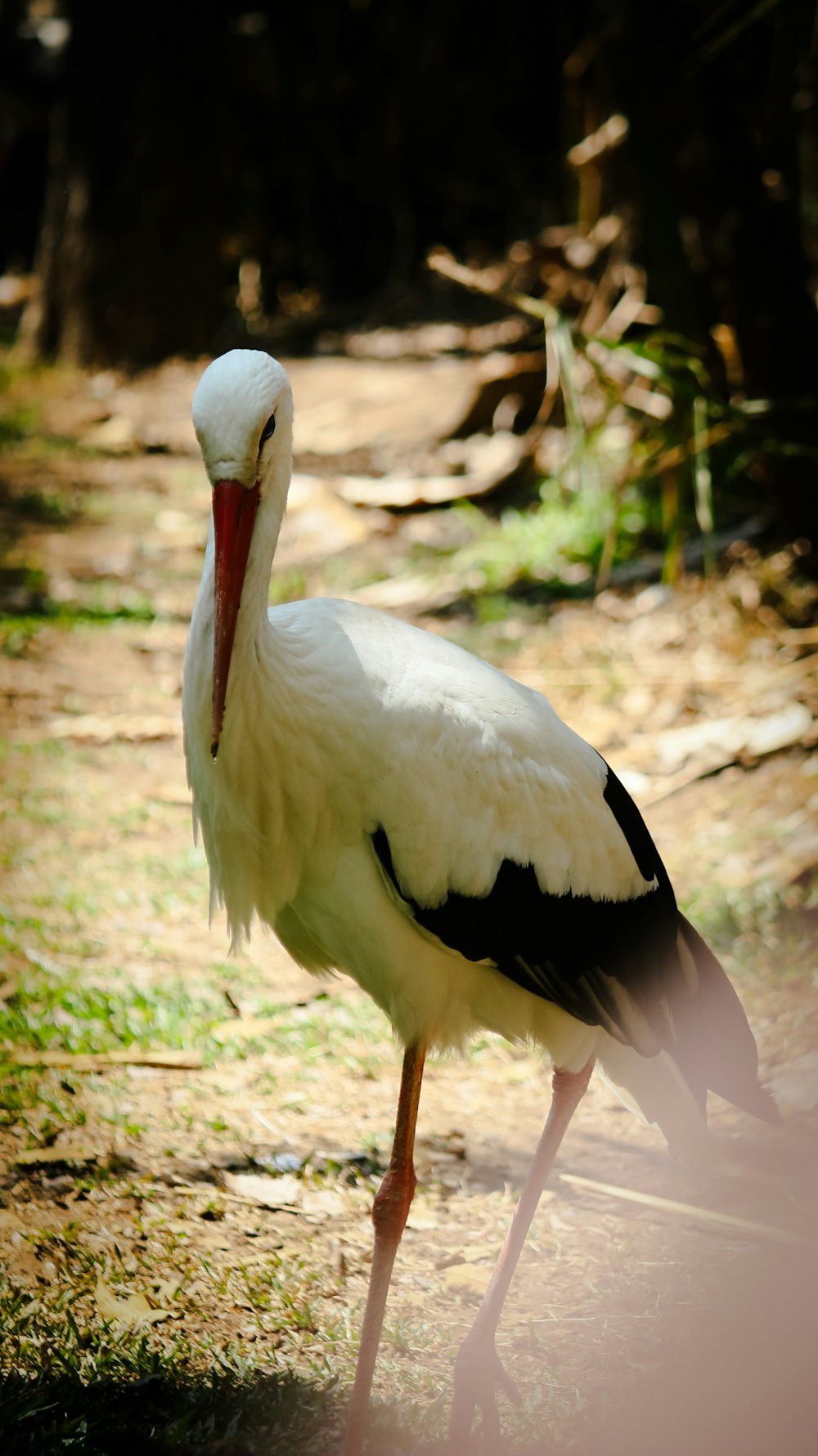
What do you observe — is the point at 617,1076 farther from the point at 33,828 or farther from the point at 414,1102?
the point at 33,828

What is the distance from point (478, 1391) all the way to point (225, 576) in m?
1.47

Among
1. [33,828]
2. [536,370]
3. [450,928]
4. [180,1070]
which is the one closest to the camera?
[450,928]

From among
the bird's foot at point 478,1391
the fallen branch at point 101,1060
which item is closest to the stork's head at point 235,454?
the bird's foot at point 478,1391

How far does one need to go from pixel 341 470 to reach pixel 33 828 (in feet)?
13.8

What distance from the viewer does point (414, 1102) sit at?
8.21ft

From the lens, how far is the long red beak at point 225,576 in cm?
212

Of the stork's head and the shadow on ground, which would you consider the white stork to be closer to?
the stork's head

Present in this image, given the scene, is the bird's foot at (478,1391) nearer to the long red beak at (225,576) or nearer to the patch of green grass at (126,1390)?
the patch of green grass at (126,1390)

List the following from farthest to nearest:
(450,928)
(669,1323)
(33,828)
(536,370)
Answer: (536,370), (33,828), (669,1323), (450,928)

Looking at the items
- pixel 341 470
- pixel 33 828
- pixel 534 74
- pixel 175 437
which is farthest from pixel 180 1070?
pixel 534 74

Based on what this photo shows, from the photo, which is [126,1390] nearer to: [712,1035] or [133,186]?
[712,1035]

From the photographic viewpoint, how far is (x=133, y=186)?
9539 millimetres

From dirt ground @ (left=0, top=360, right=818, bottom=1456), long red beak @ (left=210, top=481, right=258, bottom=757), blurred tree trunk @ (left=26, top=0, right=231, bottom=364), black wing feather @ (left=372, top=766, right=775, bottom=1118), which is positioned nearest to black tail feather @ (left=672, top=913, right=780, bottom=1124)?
black wing feather @ (left=372, top=766, right=775, bottom=1118)

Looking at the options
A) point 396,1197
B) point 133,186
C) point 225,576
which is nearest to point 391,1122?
point 396,1197
